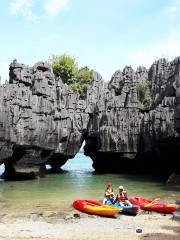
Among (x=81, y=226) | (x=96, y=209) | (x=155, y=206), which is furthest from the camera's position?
(x=155, y=206)

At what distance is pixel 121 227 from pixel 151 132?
2460 cm

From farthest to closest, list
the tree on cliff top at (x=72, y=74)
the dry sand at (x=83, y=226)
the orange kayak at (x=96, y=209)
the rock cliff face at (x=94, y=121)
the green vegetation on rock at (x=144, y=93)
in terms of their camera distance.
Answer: the tree on cliff top at (x=72, y=74), the green vegetation on rock at (x=144, y=93), the rock cliff face at (x=94, y=121), the orange kayak at (x=96, y=209), the dry sand at (x=83, y=226)

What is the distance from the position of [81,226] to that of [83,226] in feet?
0.32

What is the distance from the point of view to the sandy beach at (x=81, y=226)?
56.1 ft

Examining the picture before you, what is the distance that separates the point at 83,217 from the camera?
21.2 metres

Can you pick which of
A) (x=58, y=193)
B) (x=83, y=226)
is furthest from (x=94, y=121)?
(x=83, y=226)

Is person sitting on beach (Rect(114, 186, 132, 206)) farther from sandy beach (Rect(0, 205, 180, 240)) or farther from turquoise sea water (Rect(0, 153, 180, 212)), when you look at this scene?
turquoise sea water (Rect(0, 153, 180, 212))

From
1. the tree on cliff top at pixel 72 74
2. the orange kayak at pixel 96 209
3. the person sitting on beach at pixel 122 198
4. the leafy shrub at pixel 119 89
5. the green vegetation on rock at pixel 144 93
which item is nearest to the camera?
the orange kayak at pixel 96 209

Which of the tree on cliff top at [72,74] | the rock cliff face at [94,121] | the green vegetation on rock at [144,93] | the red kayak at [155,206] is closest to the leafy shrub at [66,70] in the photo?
the tree on cliff top at [72,74]

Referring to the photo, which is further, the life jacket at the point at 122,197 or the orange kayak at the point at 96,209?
the life jacket at the point at 122,197

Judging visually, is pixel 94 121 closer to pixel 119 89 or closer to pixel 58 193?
pixel 119 89

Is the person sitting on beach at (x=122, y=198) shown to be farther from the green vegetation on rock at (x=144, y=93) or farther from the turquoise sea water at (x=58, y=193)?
the green vegetation on rock at (x=144, y=93)

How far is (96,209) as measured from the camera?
21.6 meters

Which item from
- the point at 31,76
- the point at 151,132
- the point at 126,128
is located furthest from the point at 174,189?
the point at 31,76
